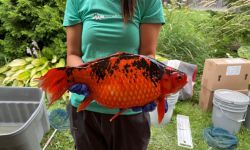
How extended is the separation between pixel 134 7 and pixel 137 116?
0.47 metres

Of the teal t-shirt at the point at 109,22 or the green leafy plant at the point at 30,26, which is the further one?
the green leafy plant at the point at 30,26

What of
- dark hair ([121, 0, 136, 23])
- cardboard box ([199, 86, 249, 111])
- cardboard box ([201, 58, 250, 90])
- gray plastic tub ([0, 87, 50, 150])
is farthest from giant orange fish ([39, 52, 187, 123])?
cardboard box ([199, 86, 249, 111])

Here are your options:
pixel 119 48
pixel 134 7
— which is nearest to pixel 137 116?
pixel 119 48

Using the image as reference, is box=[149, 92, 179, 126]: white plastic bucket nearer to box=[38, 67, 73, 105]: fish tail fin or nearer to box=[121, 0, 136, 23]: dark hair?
box=[121, 0, 136, 23]: dark hair

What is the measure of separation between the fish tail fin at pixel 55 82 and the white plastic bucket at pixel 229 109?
2.14m

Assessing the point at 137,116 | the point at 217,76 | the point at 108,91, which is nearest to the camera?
the point at 108,91

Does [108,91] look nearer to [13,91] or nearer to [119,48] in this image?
[119,48]

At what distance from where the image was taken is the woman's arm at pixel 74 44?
1152mm

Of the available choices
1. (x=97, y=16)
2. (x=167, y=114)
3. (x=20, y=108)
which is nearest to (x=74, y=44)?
(x=97, y=16)

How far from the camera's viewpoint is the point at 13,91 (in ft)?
8.03

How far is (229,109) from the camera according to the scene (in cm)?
268

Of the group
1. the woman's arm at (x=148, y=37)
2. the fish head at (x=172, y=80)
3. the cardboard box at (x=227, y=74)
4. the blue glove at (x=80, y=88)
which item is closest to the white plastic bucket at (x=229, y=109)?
the cardboard box at (x=227, y=74)

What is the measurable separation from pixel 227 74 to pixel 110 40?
219cm

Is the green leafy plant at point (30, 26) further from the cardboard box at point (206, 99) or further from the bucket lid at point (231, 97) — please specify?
the bucket lid at point (231, 97)
